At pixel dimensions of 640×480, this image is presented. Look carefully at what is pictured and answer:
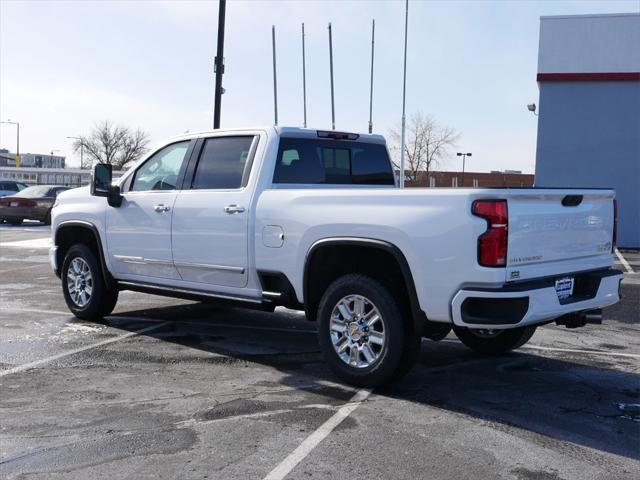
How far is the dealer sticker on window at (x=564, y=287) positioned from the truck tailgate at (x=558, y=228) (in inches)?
3.3

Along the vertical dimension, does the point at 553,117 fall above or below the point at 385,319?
above

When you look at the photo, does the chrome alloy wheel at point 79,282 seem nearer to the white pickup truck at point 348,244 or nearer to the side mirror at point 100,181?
the white pickup truck at point 348,244

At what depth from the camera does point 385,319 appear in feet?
17.6

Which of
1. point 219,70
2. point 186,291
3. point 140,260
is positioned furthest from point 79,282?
point 219,70

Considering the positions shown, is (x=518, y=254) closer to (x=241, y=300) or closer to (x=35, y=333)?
(x=241, y=300)

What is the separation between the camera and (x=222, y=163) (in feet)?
22.7

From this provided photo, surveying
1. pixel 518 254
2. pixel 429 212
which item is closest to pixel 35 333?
pixel 429 212

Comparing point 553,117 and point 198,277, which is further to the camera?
point 553,117

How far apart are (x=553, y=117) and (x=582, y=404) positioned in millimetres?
18681

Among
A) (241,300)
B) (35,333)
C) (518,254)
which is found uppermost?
(518,254)

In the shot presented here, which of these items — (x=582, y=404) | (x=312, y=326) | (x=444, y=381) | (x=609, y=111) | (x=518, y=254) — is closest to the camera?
(x=518, y=254)

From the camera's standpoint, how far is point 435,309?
5109mm

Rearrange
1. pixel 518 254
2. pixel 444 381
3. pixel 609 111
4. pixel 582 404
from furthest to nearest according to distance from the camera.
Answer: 1. pixel 609 111
2. pixel 444 381
3. pixel 582 404
4. pixel 518 254

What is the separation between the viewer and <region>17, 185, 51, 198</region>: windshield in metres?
26.3
